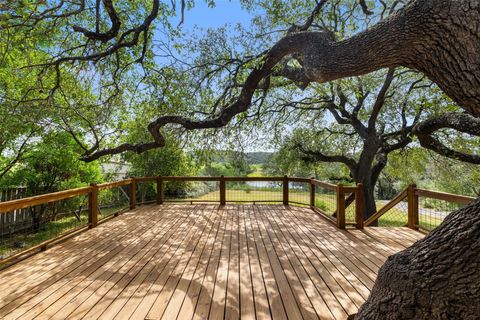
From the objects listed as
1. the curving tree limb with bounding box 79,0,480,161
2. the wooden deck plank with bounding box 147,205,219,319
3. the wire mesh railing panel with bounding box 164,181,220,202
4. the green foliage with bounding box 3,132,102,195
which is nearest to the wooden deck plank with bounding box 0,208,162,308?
the wooden deck plank with bounding box 147,205,219,319

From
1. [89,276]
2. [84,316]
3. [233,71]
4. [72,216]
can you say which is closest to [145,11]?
[233,71]

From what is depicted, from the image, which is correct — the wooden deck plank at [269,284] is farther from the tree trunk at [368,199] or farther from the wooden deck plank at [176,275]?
the tree trunk at [368,199]

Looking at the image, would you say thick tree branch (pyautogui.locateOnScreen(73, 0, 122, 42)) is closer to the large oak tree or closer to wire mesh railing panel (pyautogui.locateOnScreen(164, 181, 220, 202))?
the large oak tree

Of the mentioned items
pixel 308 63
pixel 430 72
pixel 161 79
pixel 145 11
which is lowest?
pixel 430 72

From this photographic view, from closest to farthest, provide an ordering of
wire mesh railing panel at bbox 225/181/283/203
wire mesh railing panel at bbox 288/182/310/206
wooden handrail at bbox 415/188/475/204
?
1. wooden handrail at bbox 415/188/475/204
2. wire mesh railing panel at bbox 288/182/310/206
3. wire mesh railing panel at bbox 225/181/283/203

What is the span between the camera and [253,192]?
865 centimetres

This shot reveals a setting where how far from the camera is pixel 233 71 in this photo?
18.1ft

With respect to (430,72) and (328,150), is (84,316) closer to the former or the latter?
(430,72)

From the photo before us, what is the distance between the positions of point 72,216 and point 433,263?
35.9 feet

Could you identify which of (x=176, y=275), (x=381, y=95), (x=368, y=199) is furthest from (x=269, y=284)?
(x=368, y=199)

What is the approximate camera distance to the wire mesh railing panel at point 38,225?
712 centimetres

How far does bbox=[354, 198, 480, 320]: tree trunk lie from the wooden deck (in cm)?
144

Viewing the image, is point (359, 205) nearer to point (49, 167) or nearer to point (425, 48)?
point (425, 48)

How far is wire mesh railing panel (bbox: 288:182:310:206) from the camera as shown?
25.9ft
